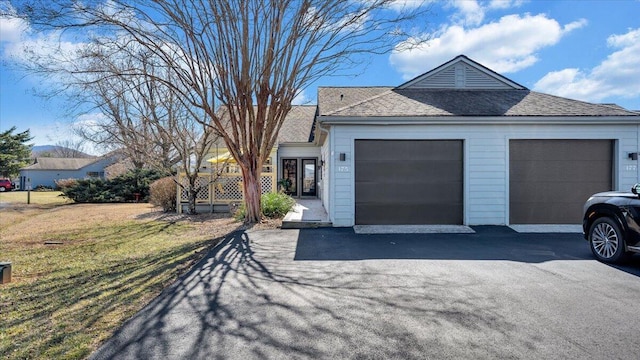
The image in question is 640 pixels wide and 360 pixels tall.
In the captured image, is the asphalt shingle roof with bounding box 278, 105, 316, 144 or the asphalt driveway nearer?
the asphalt driveway

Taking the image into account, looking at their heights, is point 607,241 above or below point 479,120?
below

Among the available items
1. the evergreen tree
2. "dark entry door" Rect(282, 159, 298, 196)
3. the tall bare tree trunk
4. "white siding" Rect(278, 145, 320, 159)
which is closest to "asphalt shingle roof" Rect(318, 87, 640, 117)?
the tall bare tree trunk

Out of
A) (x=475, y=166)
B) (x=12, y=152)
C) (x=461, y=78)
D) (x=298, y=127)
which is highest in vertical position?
(x=461, y=78)

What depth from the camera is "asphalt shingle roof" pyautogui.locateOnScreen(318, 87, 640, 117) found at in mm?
8961

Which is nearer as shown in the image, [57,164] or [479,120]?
[479,120]

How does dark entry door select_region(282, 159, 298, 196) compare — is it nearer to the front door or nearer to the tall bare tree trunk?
the front door

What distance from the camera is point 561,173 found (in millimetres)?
9070

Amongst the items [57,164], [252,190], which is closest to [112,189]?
[252,190]

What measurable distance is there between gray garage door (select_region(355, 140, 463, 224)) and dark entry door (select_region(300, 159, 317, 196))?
29.0 ft

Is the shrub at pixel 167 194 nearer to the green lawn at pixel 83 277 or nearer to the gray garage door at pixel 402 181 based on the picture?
the green lawn at pixel 83 277

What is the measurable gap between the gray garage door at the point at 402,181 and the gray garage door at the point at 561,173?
1972mm

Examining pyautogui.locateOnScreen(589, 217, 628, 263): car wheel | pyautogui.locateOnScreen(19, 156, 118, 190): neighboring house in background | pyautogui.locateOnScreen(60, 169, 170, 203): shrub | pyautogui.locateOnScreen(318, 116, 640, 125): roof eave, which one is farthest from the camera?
pyautogui.locateOnScreen(19, 156, 118, 190): neighboring house in background

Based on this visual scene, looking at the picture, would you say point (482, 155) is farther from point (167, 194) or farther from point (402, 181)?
point (167, 194)

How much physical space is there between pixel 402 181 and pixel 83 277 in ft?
23.8
